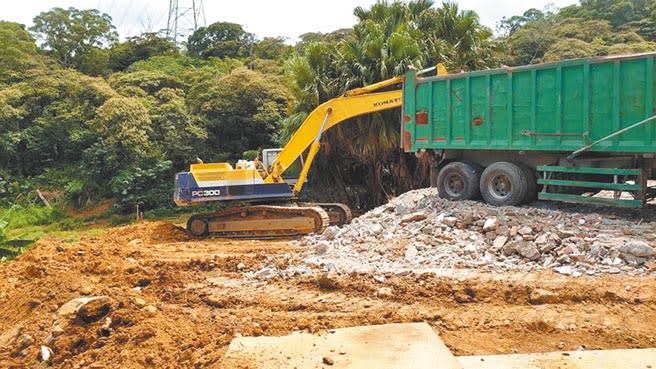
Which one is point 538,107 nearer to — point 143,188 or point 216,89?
point 143,188

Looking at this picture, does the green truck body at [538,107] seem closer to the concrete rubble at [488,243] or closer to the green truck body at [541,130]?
the green truck body at [541,130]

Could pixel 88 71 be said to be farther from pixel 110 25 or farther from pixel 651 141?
pixel 651 141

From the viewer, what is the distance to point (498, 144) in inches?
424

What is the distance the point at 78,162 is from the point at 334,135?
15.7m

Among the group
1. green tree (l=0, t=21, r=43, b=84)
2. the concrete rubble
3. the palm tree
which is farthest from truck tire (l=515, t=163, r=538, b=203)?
green tree (l=0, t=21, r=43, b=84)

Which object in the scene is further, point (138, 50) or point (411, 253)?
point (138, 50)

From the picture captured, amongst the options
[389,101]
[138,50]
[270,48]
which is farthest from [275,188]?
[138,50]

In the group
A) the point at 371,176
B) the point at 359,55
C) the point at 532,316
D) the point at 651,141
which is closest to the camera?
the point at 532,316

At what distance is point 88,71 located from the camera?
126 feet

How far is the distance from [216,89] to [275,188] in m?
15.0

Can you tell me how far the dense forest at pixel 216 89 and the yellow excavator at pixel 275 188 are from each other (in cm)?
377

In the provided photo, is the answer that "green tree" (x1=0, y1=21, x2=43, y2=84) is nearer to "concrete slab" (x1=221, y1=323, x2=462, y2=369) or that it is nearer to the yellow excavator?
the yellow excavator

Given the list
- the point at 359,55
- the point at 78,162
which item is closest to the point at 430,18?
the point at 359,55

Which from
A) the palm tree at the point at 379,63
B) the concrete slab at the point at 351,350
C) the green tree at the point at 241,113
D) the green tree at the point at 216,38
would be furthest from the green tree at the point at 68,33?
the concrete slab at the point at 351,350
